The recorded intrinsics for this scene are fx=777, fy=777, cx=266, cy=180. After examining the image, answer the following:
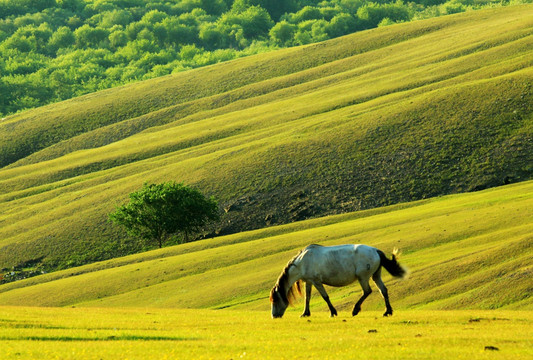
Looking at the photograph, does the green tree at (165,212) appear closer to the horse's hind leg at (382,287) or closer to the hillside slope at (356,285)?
the hillside slope at (356,285)

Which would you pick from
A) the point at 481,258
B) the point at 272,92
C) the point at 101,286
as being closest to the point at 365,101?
the point at 272,92

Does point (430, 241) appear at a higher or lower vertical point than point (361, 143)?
higher

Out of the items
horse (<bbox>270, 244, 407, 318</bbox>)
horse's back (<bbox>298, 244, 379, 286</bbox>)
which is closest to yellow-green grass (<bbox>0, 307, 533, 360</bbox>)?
horse (<bbox>270, 244, 407, 318</bbox>)

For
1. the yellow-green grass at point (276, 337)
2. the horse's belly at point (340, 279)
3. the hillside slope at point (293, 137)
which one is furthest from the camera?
the hillside slope at point (293, 137)

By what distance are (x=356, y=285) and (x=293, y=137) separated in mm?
69153

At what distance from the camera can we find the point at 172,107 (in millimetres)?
170875

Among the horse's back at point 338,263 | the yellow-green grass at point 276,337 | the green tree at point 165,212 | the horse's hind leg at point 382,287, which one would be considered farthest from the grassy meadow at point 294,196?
the green tree at point 165,212

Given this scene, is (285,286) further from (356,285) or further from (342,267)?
(356,285)

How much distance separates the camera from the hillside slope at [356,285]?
4331 cm

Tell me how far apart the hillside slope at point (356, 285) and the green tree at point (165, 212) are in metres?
10.9

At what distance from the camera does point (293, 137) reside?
118875 mm

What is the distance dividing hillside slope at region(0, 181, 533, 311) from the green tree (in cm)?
1088

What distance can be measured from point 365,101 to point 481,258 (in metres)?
88.4

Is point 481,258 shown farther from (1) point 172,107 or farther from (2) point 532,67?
(1) point 172,107
